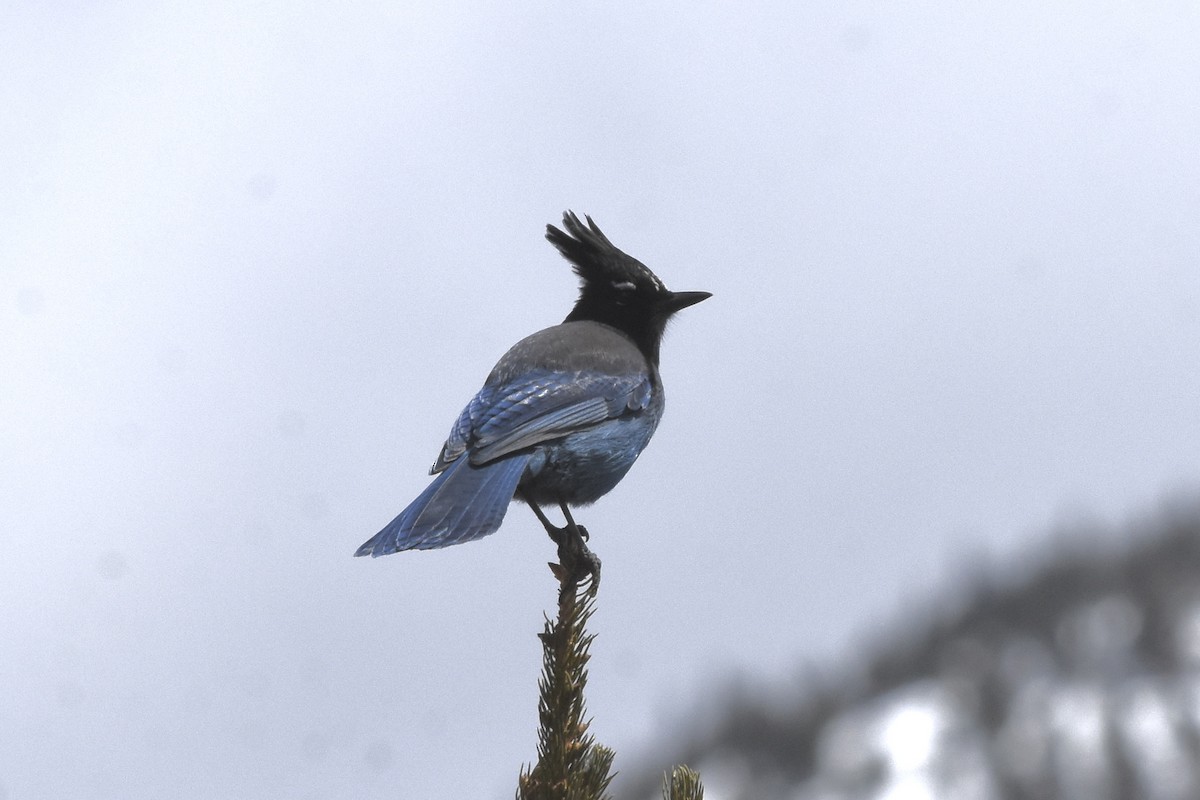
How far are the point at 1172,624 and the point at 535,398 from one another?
44076mm

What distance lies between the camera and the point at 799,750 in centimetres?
4566

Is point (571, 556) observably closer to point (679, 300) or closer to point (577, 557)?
point (577, 557)

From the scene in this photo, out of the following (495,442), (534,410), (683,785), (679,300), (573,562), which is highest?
(679,300)

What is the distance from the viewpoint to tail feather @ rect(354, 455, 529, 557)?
4496 millimetres

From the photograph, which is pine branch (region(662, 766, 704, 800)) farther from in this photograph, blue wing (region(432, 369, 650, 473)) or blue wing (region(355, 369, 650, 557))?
blue wing (region(432, 369, 650, 473))

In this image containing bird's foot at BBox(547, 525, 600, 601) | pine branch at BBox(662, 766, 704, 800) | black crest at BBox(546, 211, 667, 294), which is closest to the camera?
pine branch at BBox(662, 766, 704, 800)

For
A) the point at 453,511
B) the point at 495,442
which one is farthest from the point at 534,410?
the point at 453,511

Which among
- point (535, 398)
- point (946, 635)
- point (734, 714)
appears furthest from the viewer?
point (946, 635)

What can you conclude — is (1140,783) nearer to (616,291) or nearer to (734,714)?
(734,714)

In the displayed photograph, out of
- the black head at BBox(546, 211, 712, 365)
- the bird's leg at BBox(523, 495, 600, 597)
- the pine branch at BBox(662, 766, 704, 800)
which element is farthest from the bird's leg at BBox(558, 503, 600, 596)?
the black head at BBox(546, 211, 712, 365)

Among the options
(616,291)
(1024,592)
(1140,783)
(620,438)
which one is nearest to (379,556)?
(620,438)

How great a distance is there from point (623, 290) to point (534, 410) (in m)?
1.45

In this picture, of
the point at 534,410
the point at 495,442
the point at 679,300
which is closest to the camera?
the point at 495,442

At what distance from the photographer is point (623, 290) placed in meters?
6.80
